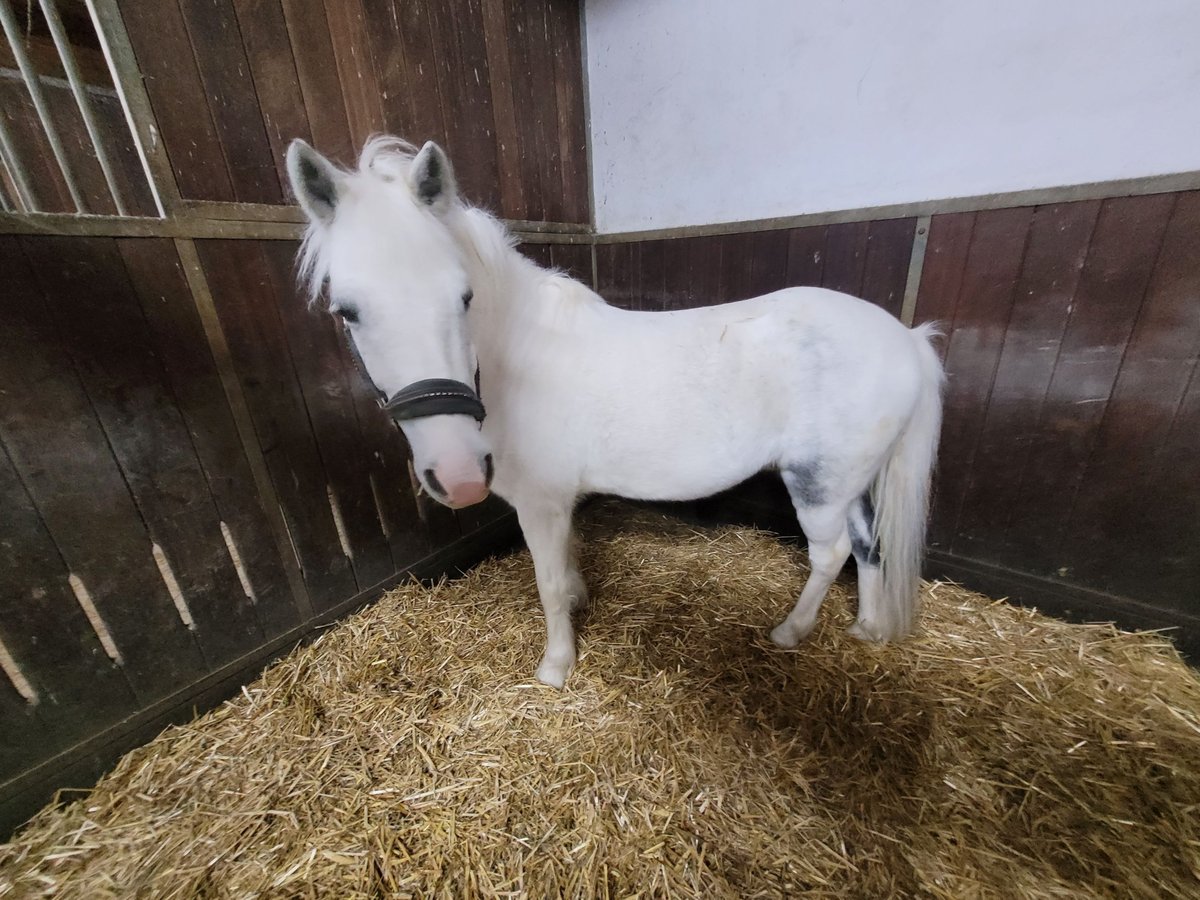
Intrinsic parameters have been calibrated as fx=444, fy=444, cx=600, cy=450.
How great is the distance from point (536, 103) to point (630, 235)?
632mm

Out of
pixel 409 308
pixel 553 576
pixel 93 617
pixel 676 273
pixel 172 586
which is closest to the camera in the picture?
pixel 409 308

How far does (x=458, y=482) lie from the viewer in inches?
33.3

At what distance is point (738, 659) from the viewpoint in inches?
56.9

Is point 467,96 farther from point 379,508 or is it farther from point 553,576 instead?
point 553,576

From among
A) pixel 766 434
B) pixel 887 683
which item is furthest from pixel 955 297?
pixel 887 683

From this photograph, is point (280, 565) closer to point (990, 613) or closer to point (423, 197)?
point (423, 197)

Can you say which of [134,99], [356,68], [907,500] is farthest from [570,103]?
Answer: [907,500]

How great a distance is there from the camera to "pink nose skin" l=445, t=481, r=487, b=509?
85 cm

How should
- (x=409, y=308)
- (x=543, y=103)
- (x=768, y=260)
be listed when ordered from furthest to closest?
(x=543, y=103) → (x=768, y=260) → (x=409, y=308)

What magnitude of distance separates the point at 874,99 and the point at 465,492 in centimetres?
171

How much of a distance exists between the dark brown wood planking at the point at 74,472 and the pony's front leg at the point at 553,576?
3.35 ft

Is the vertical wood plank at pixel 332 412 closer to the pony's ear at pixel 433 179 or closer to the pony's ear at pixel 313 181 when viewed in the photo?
the pony's ear at pixel 313 181

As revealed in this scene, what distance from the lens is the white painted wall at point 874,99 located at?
109 cm

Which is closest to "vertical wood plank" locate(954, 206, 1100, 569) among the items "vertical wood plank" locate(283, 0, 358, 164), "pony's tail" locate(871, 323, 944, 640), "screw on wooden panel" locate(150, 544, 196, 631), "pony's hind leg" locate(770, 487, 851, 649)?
"pony's tail" locate(871, 323, 944, 640)
